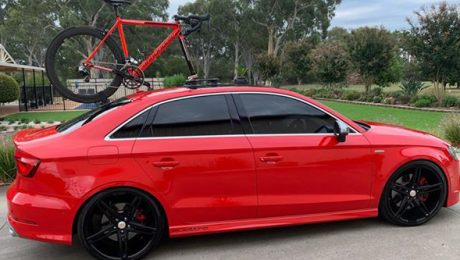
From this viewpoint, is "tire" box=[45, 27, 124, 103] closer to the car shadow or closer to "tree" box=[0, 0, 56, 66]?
the car shadow

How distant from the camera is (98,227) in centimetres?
372

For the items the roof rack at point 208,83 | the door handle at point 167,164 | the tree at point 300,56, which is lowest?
the door handle at point 167,164

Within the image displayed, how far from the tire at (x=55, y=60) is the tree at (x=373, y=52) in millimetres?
21172

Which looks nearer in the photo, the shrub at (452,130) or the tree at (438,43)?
the shrub at (452,130)

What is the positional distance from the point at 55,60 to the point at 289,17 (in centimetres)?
4527

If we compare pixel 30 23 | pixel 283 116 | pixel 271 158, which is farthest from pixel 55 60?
pixel 30 23

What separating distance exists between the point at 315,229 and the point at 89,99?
10.9 feet

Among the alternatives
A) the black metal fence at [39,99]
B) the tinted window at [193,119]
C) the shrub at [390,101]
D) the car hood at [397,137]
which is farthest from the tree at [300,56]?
the tinted window at [193,119]

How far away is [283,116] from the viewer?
4.14 meters

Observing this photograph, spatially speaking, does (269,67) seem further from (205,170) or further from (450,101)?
(205,170)

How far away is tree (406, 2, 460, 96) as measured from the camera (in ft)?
60.9

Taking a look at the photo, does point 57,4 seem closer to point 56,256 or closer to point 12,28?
point 12,28

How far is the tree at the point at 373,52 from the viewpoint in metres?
24.0

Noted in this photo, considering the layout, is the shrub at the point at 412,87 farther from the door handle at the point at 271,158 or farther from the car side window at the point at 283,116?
the door handle at the point at 271,158
